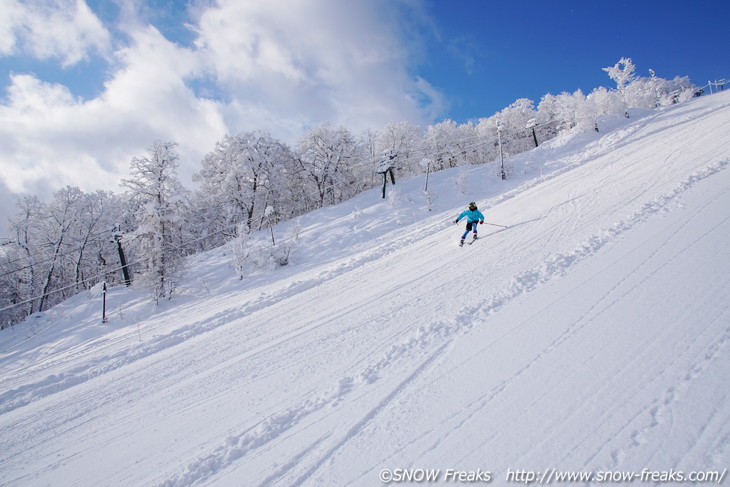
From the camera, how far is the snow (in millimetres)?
2291

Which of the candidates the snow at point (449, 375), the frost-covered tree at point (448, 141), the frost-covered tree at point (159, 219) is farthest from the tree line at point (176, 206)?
the snow at point (449, 375)

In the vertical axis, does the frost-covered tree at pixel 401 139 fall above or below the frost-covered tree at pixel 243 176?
above

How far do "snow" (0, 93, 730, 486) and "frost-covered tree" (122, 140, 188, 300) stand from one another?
6.88m

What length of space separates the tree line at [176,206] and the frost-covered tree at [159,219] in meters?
0.06

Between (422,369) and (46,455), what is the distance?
204 inches

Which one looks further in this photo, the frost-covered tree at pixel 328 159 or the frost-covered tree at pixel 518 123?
the frost-covered tree at pixel 518 123

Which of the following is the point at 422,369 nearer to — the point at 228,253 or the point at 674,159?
the point at 674,159

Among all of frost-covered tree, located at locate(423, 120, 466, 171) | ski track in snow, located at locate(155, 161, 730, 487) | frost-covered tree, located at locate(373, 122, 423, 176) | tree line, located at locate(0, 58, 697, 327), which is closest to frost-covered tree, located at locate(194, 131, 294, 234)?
tree line, located at locate(0, 58, 697, 327)

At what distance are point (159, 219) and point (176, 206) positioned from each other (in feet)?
5.97

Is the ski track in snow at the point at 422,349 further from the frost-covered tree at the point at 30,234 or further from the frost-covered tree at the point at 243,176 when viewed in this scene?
the frost-covered tree at the point at 30,234

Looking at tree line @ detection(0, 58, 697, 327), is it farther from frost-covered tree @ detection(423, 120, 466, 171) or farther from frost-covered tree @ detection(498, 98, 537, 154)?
frost-covered tree @ detection(498, 98, 537, 154)

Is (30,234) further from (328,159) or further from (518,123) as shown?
(518,123)

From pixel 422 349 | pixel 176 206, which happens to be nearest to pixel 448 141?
pixel 176 206

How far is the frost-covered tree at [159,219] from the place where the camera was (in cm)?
1436
